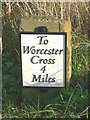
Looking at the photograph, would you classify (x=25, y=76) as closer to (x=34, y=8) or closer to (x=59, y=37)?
(x=59, y=37)

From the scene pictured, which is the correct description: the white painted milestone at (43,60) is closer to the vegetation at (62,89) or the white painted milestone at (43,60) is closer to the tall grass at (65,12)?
the vegetation at (62,89)

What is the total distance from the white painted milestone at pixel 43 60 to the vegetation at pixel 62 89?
0.18 metres

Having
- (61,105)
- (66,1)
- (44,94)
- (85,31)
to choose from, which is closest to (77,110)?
(61,105)

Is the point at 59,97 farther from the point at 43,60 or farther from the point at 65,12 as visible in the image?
the point at 65,12

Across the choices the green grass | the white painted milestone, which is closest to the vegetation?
the green grass

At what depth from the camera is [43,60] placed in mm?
1907

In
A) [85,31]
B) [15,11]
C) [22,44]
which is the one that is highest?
[15,11]

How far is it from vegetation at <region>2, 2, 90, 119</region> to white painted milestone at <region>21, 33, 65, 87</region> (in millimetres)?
176

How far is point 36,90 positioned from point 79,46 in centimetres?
71

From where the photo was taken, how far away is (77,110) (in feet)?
6.16

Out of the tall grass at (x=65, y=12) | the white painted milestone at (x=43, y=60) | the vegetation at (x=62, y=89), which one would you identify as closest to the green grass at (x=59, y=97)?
the vegetation at (x=62, y=89)

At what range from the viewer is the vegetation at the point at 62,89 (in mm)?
1862

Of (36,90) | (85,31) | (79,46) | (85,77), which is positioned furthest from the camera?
(85,31)

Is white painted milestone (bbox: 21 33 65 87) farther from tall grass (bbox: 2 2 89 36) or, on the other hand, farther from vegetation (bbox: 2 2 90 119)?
tall grass (bbox: 2 2 89 36)
